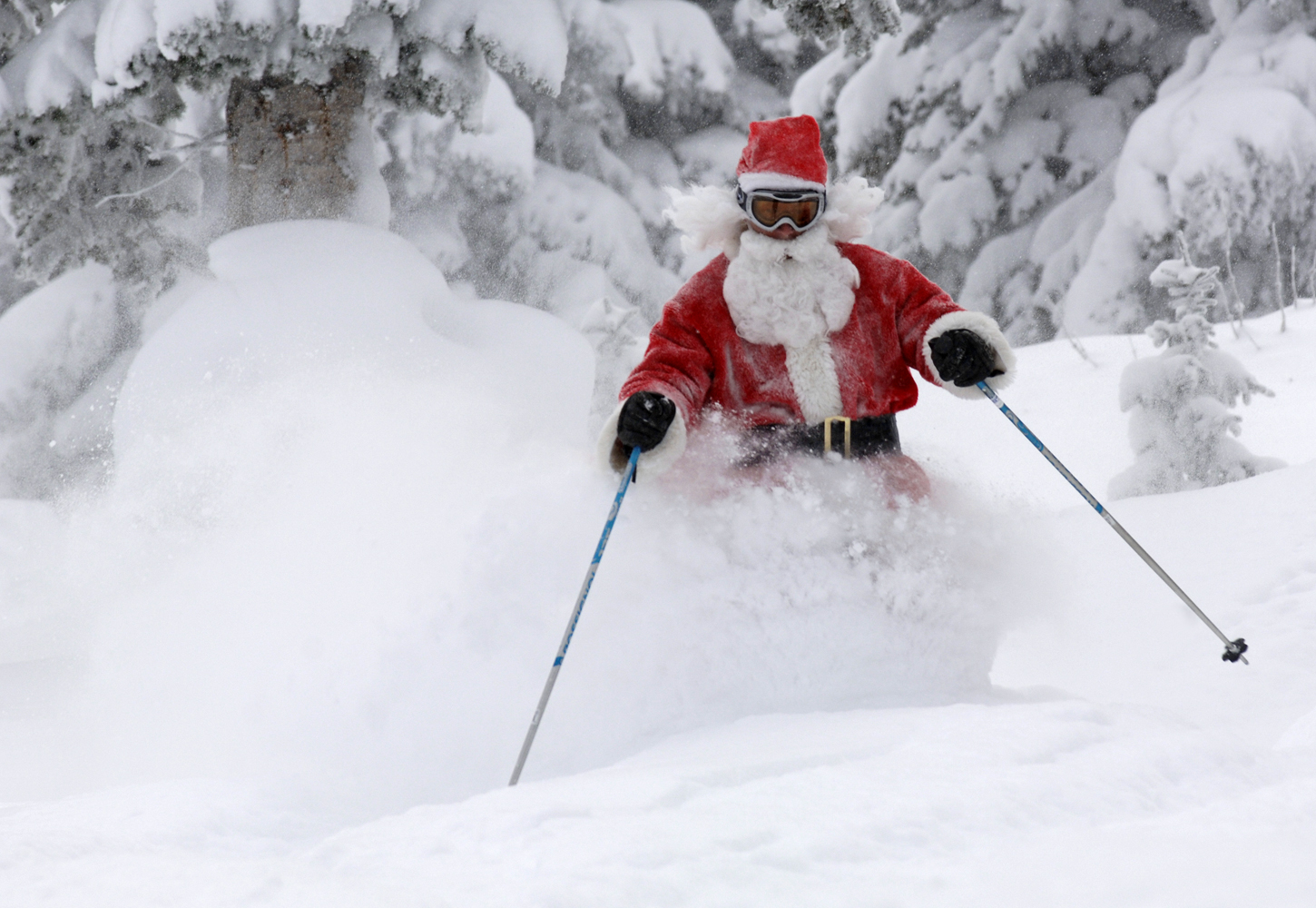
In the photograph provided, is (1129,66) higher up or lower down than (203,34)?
lower down

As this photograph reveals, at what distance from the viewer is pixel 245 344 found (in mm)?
5383

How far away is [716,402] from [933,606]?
88 centimetres

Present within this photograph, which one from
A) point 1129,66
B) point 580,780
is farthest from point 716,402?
point 1129,66

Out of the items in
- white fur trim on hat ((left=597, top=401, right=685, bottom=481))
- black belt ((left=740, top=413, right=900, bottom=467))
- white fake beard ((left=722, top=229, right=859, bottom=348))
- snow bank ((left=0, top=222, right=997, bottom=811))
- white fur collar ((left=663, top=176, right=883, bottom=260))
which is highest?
white fur collar ((left=663, top=176, right=883, bottom=260))

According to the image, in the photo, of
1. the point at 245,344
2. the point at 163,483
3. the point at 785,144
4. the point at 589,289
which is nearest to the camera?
the point at 785,144

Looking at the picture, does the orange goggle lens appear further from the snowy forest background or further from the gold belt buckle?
the snowy forest background

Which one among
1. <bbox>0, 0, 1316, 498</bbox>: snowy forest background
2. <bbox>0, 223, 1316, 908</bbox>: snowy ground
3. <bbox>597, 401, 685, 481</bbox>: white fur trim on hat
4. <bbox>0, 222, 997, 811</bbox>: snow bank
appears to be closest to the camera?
<bbox>0, 223, 1316, 908</bbox>: snowy ground

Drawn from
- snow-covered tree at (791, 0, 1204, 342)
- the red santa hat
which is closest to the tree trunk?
the red santa hat

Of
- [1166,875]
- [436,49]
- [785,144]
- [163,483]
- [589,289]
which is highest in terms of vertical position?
[436,49]

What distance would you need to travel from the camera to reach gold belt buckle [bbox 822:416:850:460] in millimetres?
3186

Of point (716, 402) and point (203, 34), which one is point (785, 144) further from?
point (203, 34)

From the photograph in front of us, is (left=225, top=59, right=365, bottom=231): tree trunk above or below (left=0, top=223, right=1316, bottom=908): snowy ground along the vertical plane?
above

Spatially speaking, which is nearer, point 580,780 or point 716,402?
point 580,780

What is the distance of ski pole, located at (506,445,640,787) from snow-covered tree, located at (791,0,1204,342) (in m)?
8.64
